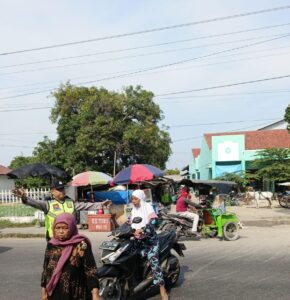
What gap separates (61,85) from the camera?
35.9 metres

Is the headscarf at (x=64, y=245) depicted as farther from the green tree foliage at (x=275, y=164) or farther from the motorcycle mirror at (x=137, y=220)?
the green tree foliage at (x=275, y=164)

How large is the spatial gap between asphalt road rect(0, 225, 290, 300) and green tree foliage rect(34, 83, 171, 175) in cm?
1916

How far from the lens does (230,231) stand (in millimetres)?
13109

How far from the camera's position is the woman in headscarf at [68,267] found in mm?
3855

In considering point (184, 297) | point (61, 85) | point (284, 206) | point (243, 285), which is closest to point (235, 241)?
point (243, 285)

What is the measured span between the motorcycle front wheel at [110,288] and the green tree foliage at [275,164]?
25106 millimetres

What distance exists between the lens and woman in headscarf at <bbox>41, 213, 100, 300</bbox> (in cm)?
386

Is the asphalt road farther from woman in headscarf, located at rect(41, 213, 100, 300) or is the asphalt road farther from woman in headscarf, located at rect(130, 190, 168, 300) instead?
woman in headscarf, located at rect(41, 213, 100, 300)

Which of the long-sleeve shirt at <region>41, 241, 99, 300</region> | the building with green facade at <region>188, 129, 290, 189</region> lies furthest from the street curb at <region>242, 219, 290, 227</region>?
the building with green facade at <region>188, 129, 290, 189</region>

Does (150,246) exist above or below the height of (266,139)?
below

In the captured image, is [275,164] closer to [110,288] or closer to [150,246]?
[150,246]

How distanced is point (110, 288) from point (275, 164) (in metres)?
25.9

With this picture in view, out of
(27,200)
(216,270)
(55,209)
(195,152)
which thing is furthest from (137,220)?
(195,152)

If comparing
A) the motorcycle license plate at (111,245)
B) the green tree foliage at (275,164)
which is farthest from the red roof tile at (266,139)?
the motorcycle license plate at (111,245)
